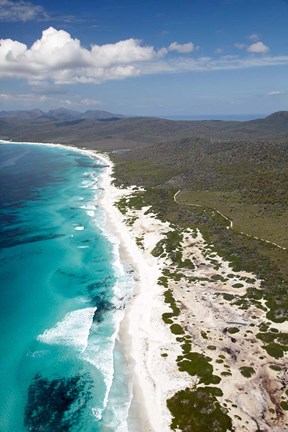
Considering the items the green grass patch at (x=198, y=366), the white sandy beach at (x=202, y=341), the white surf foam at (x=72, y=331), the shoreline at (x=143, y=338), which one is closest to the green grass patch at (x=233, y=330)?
the white sandy beach at (x=202, y=341)

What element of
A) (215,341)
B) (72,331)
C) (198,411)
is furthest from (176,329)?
(198,411)

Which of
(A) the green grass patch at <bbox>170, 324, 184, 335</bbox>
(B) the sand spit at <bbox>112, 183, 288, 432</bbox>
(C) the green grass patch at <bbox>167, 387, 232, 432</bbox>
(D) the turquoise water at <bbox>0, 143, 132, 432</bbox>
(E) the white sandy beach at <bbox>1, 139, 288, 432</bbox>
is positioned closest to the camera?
(C) the green grass patch at <bbox>167, 387, 232, 432</bbox>

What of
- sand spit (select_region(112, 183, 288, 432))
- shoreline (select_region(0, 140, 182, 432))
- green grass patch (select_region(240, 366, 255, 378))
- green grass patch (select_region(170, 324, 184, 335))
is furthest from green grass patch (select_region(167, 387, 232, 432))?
green grass patch (select_region(170, 324, 184, 335))

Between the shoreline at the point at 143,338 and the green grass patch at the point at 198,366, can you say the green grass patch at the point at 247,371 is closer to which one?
the green grass patch at the point at 198,366

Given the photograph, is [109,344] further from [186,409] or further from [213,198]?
[213,198]

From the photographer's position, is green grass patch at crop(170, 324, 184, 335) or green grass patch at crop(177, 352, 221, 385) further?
green grass patch at crop(170, 324, 184, 335)

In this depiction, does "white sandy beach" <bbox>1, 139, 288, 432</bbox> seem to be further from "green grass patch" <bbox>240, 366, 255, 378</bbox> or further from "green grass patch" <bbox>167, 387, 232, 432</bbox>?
"green grass patch" <bbox>167, 387, 232, 432</bbox>

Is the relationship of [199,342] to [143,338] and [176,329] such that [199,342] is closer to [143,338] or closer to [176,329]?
[176,329]
